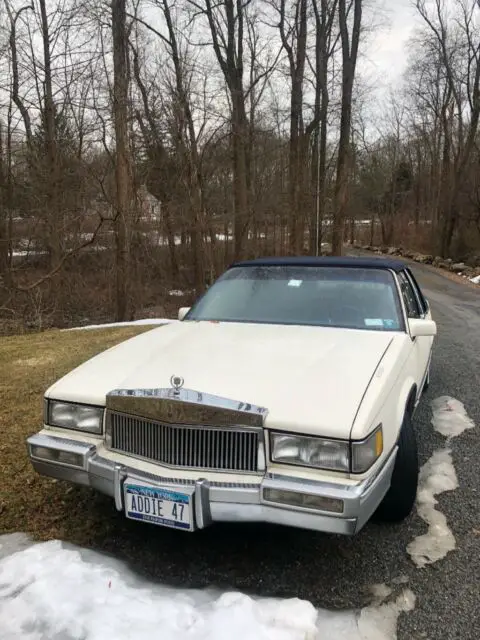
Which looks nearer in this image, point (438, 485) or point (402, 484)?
point (402, 484)

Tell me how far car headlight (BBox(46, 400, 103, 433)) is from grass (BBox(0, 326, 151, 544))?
25.7 inches

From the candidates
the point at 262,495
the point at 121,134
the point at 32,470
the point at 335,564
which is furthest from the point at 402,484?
the point at 121,134

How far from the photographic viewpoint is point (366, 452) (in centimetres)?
241

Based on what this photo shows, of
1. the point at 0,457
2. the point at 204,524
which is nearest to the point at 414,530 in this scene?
the point at 204,524

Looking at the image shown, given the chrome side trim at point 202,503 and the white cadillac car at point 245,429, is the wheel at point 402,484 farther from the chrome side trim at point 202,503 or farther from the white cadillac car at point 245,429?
the chrome side trim at point 202,503

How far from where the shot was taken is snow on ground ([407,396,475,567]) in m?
2.85

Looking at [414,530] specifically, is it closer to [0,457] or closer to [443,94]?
[0,457]

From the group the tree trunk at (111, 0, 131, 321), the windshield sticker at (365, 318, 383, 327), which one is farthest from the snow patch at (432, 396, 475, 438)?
the tree trunk at (111, 0, 131, 321)

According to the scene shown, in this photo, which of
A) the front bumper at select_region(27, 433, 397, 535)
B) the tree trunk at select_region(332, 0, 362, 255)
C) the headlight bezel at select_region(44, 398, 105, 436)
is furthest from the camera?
the tree trunk at select_region(332, 0, 362, 255)

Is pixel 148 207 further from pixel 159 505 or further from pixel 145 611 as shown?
pixel 145 611

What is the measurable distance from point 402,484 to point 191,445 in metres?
1.30

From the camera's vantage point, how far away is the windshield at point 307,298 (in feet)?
12.6

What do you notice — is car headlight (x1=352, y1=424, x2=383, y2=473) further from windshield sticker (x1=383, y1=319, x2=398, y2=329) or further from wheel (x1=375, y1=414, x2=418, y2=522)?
windshield sticker (x1=383, y1=319, x2=398, y2=329)

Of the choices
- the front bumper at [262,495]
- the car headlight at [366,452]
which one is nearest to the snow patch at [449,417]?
the front bumper at [262,495]
